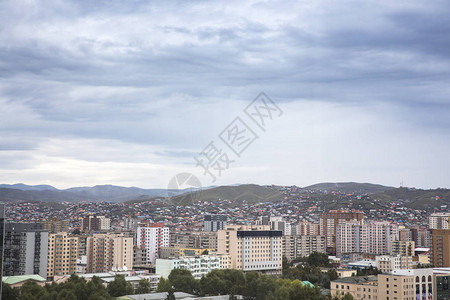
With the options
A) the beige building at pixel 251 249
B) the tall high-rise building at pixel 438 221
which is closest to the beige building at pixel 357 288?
the beige building at pixel 251 249

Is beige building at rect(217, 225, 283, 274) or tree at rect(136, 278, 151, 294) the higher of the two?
beige building at rect(217, 225, 283, 274)

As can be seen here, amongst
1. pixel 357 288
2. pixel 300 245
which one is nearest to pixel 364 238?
pixel 300 245

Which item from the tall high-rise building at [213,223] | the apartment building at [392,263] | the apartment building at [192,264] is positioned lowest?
the apartment building at [392,263]

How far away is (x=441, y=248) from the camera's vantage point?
1393 inches

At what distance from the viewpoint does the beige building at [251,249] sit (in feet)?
98.5

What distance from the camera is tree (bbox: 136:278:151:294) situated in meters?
22.4

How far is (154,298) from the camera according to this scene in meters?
20.6

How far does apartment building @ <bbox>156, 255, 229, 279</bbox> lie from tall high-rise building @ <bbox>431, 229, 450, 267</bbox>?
15487 millimetres

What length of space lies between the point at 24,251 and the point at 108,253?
218 inches

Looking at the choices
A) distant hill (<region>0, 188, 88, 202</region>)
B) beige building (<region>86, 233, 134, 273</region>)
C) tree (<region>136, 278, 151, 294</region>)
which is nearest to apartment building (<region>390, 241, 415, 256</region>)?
beige building (<region>86, 233, 134, 273</region>)

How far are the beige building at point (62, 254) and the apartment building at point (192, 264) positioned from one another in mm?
5177

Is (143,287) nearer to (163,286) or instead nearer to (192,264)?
(163,286)

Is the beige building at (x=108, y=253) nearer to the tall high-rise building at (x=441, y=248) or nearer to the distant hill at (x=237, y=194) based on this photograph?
the tall high-rise building at (x=441, y=248)

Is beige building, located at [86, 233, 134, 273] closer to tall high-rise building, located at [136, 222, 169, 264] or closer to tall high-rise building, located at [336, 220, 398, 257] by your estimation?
tall high-rise building, located at [136, 222, 169, 264]
